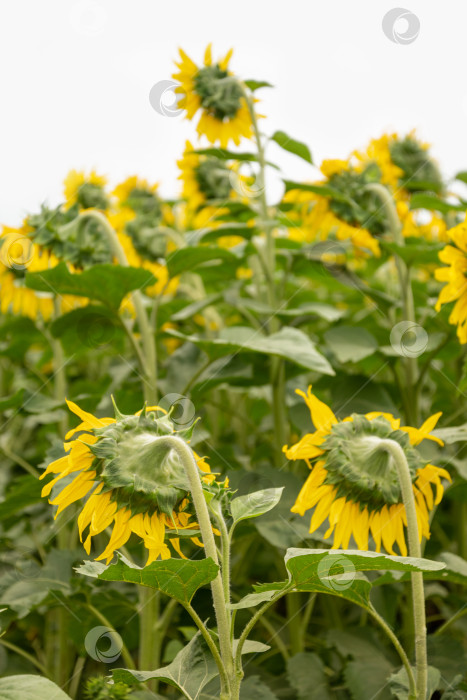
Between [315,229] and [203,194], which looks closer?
[315,229]

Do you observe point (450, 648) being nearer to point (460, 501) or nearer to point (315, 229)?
point (460, 501)

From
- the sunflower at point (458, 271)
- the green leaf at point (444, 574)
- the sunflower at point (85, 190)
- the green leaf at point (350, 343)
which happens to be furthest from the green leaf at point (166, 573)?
the sunflower at point (85, 190)

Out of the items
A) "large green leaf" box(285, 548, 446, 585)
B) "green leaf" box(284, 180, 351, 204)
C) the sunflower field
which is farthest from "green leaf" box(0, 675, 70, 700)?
"green leaf" box(284, 180, 351, 204)

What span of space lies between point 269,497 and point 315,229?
92cm

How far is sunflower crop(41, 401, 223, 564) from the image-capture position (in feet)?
2.16

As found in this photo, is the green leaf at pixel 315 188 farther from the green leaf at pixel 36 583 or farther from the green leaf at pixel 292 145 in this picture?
the green leaf at pixel 36 583

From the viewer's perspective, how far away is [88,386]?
1621 mm

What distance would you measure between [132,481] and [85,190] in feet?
4.16

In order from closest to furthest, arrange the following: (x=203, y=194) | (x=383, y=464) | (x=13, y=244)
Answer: (x=383, y=464) → (x=13, y=244) → (x=203, y=194)

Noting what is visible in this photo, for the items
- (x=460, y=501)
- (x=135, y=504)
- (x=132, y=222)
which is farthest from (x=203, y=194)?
(x=135, y=504)

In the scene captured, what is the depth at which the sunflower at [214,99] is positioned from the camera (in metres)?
1.39

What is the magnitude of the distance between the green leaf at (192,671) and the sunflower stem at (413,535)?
215 millimetres

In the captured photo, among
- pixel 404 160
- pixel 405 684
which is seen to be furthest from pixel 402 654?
pixel 404 160

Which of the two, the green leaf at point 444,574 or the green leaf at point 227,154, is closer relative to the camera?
the green leaf at point 444,574
